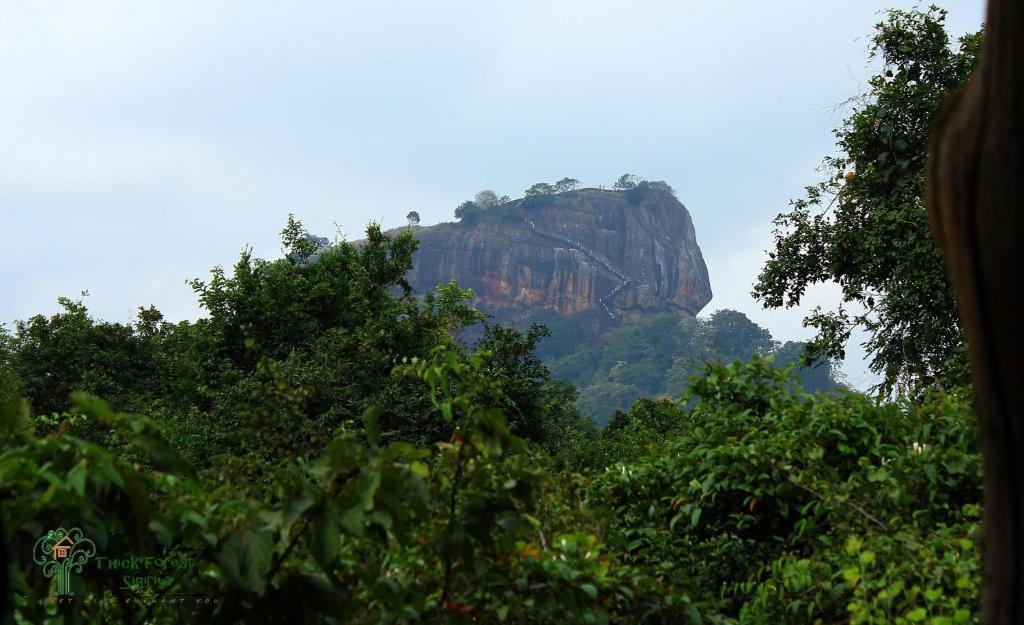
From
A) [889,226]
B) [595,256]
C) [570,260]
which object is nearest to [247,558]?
[889,226]

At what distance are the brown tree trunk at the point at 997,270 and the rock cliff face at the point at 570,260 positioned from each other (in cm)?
13039

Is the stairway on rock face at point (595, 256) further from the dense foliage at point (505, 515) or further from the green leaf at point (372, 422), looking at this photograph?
the green leaf at point (372, 422)

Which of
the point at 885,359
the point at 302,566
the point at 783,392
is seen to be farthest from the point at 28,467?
the point at 885,359

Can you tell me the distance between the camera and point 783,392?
5.21 m

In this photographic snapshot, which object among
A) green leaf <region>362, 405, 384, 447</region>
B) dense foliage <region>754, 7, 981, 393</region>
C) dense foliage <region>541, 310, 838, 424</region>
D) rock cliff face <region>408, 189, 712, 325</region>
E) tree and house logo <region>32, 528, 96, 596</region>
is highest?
rock cliff face <region>408, 189, 712, 325</region>

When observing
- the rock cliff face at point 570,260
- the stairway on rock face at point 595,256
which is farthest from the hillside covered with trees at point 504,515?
the stairway on rock face at point 595,256

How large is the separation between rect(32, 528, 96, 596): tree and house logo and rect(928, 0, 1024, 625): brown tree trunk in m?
1.73

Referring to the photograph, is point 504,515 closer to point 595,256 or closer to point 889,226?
point 889,226

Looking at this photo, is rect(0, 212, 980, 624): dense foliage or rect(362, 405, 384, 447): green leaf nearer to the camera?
rect(0, 212, 980, 624): dense foliage

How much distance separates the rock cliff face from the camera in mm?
134250

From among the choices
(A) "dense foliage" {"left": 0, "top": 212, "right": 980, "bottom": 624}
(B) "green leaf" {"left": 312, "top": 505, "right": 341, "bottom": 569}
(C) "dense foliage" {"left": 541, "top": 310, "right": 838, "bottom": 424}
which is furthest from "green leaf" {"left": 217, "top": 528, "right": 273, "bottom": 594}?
(C) "dense foliage" {"left": 541, "top": 310, "right": 838, "bottom": 424}

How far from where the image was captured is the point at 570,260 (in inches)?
5369

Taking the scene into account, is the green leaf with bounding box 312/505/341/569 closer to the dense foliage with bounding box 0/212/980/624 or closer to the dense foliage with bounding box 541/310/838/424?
the dense foliage with bounding box 0/212/980/624

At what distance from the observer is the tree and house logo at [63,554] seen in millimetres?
1964
